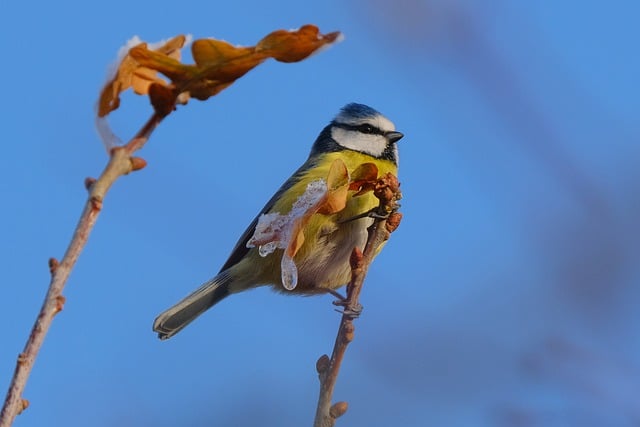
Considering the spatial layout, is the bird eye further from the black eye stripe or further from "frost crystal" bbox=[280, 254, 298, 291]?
"frost crystal" bbox=[280, 254, 298, 291]

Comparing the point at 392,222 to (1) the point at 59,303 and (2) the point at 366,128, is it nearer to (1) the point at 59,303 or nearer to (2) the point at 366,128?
(1) the point at 59,303

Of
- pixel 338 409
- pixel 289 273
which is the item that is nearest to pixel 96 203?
pixel 289 273

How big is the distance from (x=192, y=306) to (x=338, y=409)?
6.85 feet

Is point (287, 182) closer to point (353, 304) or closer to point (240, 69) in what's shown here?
point (353, 304)

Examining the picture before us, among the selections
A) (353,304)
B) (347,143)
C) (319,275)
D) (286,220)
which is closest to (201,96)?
(286,220)

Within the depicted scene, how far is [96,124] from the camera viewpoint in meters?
0.85

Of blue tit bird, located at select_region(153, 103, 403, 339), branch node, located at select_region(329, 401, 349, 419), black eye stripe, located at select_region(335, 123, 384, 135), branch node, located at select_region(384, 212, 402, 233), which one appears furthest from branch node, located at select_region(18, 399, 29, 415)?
black eye stripe, located at select_region(335, 123, 384, 135)

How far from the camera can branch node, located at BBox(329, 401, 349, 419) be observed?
135cm

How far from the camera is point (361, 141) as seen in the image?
142 inches

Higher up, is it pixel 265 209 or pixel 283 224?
pixel 265 209

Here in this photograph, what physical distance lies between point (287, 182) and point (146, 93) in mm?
2553

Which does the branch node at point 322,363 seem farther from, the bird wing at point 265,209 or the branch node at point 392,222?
the bird wing at point 265,209

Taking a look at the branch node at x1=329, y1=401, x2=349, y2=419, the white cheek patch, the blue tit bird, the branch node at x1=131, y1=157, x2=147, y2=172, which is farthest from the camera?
the white cheek patch

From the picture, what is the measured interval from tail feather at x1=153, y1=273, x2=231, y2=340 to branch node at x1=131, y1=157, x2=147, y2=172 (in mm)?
2496
